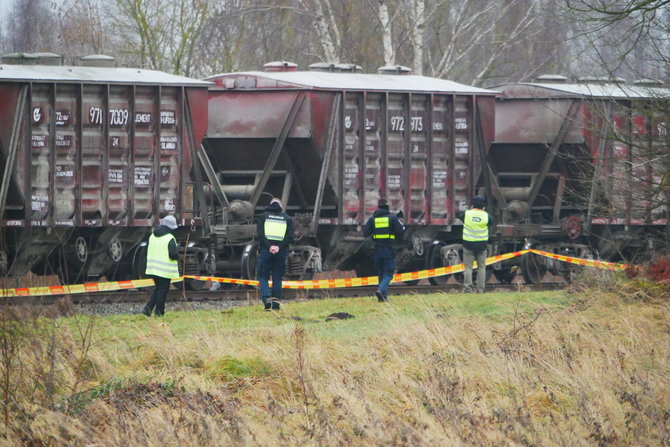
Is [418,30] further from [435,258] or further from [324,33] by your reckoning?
[435,258]

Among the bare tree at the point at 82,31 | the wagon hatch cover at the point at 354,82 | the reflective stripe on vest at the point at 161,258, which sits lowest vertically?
the reflective stripe on vest at the point at 161,258

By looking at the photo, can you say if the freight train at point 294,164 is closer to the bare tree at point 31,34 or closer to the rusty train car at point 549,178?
the rusty train car at point 549,178

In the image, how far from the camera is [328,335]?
13.1m

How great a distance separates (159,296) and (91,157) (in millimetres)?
3627

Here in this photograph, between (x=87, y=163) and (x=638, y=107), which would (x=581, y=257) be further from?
(x=87, y=163)

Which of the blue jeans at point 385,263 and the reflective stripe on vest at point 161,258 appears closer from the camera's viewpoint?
the reflective stripe on vest at point 161,258

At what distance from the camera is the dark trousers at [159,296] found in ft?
50.2

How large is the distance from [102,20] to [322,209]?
42.9 feet

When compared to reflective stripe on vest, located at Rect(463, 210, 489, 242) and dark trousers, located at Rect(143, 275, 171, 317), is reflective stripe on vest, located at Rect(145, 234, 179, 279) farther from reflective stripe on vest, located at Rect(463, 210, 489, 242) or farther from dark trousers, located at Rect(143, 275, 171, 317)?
reflective stripe on vest, located at Rect(463, 210, 489, 242)

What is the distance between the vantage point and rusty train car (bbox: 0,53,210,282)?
1756cm

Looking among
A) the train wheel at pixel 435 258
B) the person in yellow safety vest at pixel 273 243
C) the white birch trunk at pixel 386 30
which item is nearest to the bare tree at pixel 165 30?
the white birch trunk at pixel 386 30

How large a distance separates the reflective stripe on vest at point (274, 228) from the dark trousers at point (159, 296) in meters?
1.52

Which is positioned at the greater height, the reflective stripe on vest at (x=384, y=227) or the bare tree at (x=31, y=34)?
the bare tree at (x=31, y=34)

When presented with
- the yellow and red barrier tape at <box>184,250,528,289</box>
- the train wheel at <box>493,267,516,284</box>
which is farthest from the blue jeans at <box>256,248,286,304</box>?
the train wheel at <box>493,267,516,284</box>
